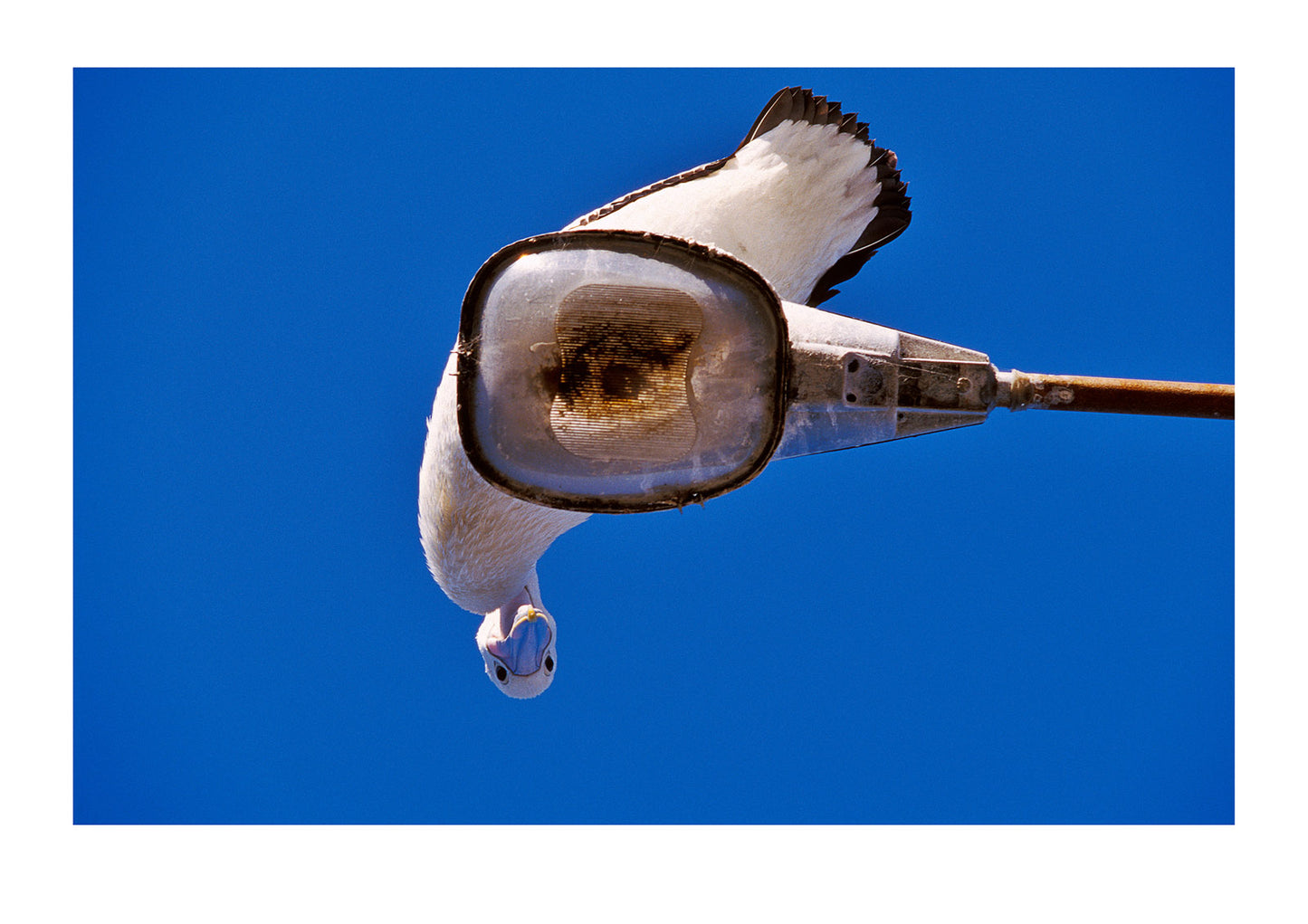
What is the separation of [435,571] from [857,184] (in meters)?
2.07

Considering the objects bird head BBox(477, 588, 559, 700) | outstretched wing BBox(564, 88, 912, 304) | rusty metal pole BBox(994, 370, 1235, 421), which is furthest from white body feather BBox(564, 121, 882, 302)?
bird head BBox(477, 588, 559, 700)

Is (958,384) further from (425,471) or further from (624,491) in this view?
(425,471)

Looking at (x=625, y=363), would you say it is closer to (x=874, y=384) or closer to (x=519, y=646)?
(x=874, y=384)

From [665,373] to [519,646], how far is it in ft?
6.55

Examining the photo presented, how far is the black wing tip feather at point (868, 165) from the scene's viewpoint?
11.9 ft

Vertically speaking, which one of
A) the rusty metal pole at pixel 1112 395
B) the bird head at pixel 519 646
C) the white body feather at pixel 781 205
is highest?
the white body feather at pixel 781 205

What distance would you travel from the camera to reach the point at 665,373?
2.53 meters

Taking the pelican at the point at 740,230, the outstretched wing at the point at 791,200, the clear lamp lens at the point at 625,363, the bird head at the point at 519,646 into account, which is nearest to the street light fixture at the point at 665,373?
the clear lamp lens at the point at 625,363

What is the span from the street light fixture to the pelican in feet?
2.27

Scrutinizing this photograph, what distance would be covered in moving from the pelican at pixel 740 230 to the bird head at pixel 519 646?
Result: 0.02 metres

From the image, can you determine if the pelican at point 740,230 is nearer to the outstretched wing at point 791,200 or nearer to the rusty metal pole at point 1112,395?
the outstretched wing at point 791,200

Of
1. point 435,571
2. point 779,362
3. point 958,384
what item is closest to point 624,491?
point 779,362

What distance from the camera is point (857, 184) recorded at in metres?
3.84

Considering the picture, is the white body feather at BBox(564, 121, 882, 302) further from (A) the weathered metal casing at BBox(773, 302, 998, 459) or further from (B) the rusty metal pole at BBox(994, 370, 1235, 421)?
(B) the rusty metal pole at BBox(994, 370, 1235, 421)
